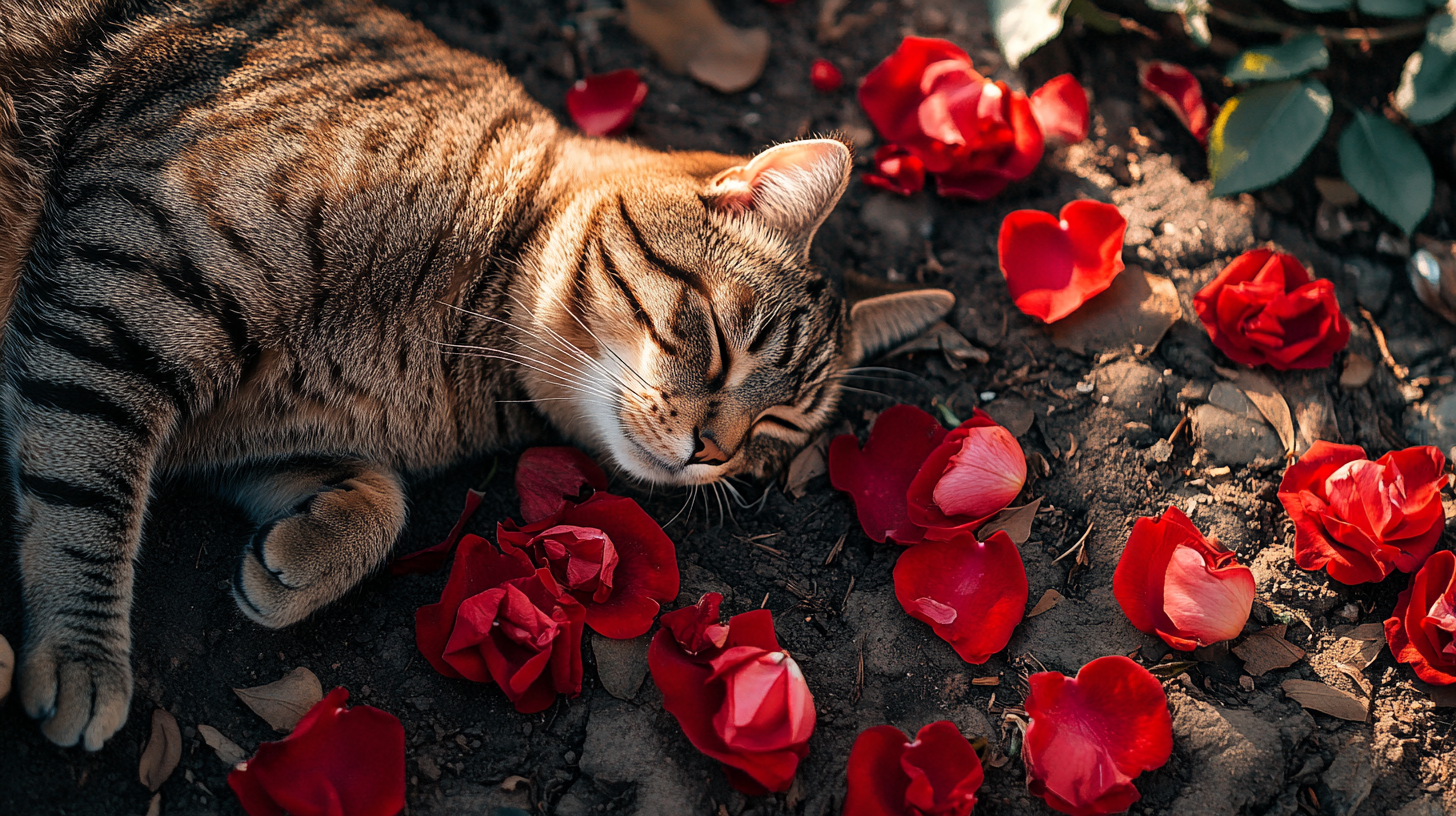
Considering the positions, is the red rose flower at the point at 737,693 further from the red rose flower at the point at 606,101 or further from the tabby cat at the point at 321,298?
the red rose flower at the point at 606,101

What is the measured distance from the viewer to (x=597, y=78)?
9.30 feet

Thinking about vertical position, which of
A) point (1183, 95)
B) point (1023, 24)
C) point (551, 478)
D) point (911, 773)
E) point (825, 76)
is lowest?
point (551, 478)

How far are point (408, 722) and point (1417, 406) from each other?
265cm

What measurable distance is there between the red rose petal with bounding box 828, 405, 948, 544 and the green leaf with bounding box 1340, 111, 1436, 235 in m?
1.48

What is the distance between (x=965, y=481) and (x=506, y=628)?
102 centimetres

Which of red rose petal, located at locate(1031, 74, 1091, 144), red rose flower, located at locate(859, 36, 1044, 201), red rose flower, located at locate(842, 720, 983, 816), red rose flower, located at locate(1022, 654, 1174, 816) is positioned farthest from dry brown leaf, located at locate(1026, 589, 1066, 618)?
red rose petal, located at locate(1031, 74, 1091, 144)

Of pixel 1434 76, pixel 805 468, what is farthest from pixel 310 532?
pixel 1434 76

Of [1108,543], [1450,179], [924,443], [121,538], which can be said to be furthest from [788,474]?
[1450,179]

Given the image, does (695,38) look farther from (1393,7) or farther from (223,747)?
(223,747)

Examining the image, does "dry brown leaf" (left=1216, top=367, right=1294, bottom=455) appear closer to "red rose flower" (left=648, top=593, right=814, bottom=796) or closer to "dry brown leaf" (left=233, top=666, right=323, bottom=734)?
"red rose flower" (left=648, top=593, right=814, bottom=796)

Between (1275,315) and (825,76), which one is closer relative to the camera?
(1275,315)

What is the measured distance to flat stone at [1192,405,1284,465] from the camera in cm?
224

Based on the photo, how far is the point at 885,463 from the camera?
2.17 m

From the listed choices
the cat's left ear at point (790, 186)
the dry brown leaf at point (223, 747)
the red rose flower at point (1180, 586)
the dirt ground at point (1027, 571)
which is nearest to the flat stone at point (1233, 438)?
the dirt ground at point (1027, 571)
